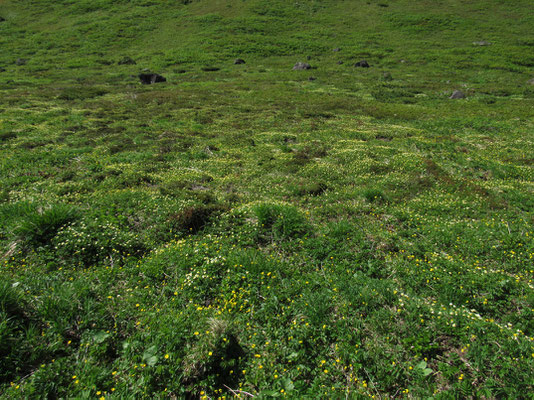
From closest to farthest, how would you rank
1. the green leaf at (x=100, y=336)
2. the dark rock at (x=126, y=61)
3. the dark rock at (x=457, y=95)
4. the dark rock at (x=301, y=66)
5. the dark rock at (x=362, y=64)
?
the green leaf at (x=100, y=336) < the dark rock at (x=457, y=95) < the dark rock at (x=301, y=66) < the dark rock at (x=362, y=64) < the dark rock at (x=126, y=61)

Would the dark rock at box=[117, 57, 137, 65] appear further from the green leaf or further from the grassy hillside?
the green leaf

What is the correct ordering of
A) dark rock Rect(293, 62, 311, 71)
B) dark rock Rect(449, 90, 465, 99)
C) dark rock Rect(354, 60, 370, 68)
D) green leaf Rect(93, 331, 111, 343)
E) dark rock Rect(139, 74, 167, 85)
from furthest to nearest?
1. dark rock Rect(354, 60, 370, 68)
2. dark rock Rect(293, 62, 311, 71)
3. dark rock Rect(139, 74, 167, 85)
4. dark rock Rect(449, 90, 465, 99)
5. green leaf Rect(93, 331, 111, 343)

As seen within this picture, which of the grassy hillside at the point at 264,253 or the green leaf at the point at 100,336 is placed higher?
the green leaf at the point at 100,336

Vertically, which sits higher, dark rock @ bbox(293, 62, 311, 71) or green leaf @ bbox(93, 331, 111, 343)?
green leaf @ bbox(93, 331, 111, 343)

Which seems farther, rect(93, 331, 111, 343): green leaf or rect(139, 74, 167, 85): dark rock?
rect(139, 74, 167, 85): dark rock

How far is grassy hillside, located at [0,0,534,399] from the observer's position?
4.48 metres

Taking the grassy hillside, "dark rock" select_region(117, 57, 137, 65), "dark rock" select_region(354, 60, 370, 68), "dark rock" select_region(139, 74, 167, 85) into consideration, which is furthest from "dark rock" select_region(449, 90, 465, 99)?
"dark rock" select_region(117, 57, 137, 65)

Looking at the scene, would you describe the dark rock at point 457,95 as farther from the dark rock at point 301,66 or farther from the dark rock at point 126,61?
the dark rock at point 126,61

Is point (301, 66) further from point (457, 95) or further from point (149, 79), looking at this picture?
point (457, 95)

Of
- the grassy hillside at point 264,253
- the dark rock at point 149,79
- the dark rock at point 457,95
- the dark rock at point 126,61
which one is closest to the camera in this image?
the grassy hillside at point 264,253

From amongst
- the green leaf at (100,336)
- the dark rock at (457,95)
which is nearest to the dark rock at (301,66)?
the dark rock at (457,95)

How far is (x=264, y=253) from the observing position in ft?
25.5

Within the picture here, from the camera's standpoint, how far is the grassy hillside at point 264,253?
14.7 ft

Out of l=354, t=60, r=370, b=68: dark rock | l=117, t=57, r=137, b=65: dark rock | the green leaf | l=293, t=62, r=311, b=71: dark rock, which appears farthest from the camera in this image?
l=117, t=57, r=137, b=65: dark rock
